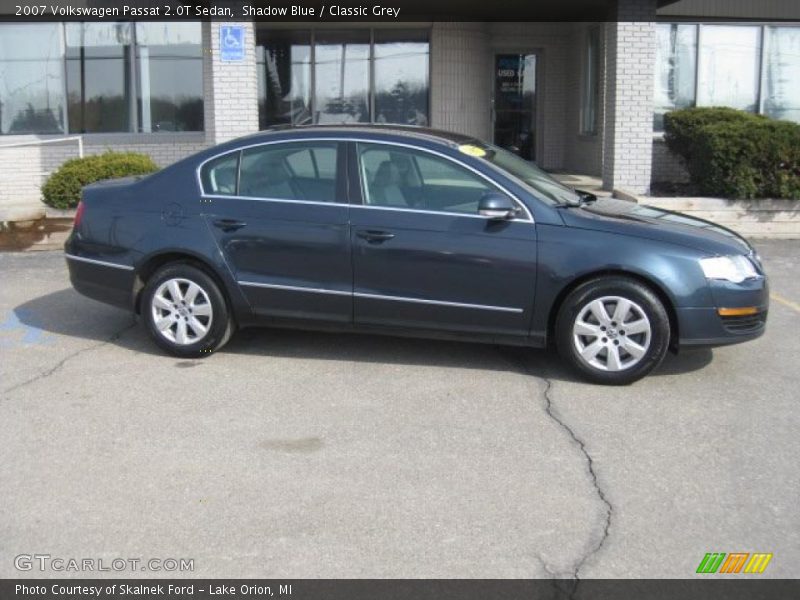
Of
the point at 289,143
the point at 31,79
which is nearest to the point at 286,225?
the point at 289,143

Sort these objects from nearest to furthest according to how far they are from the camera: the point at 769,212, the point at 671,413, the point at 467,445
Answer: the point at 467,445, the point at 671,413, the point at 769,212

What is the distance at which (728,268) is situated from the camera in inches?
239

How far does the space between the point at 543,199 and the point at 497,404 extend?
1.44 m

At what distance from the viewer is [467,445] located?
5.14 meters

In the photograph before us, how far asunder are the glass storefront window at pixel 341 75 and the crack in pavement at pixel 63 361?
9.19 meters

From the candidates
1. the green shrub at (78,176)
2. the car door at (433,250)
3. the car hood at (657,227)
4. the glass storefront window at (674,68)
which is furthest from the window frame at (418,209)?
the glass storefront window at (674,68)

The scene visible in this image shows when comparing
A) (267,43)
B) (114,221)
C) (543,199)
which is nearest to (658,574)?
(543,199)

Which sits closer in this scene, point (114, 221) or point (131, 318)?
point (114, 221)

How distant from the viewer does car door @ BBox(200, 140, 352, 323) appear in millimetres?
6457

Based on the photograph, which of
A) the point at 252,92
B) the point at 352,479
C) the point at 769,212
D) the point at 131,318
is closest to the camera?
the point at 352,479

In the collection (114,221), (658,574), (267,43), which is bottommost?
(658,574)

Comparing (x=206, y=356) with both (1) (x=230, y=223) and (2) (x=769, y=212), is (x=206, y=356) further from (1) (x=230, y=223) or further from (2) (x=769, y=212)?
(2) (x=769, y=212)

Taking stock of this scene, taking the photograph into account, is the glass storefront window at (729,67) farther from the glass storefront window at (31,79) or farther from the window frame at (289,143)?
the window frame at (289,143)
